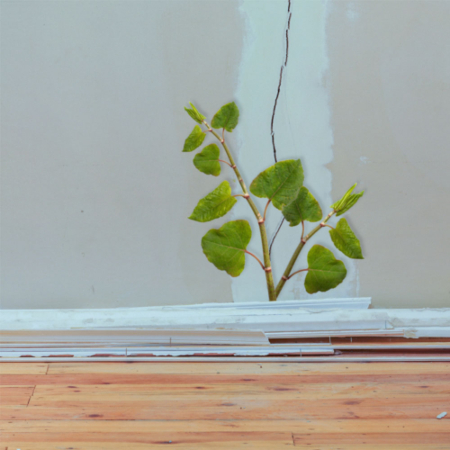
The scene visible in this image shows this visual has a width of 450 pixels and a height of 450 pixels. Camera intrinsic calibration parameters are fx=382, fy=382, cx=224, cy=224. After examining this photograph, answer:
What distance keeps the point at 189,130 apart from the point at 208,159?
157mm

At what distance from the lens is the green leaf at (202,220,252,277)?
91 centimetres

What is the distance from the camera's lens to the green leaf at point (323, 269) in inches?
35.4

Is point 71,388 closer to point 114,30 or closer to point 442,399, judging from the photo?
point 442,399

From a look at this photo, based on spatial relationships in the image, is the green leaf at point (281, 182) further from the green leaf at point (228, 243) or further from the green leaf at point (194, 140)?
the green leaf at point (194, 140)

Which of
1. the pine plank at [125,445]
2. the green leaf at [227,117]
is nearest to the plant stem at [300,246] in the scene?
the green leaf at [227,117]

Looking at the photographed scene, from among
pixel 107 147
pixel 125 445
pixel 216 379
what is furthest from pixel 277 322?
pixel 107 147

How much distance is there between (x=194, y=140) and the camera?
3.28 ft

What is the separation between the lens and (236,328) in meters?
0.89

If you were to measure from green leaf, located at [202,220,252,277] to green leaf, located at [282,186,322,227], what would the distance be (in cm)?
11

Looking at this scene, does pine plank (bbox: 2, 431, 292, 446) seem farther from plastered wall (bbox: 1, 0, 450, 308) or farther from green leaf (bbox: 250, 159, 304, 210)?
plastered wall (bbox: 1, 0, 450, 308)

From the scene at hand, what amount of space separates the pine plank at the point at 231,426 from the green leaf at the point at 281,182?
1.54 ft

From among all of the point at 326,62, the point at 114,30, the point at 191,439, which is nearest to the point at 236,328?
the point at 191,439

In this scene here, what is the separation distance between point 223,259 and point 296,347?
0.26 meters

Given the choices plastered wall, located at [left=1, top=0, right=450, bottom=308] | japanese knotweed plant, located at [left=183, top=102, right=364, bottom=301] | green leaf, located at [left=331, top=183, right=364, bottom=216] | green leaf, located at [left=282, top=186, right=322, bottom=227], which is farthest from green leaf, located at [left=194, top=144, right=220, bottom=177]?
green leaf, located at [left=331, top=183, right=364, bottom=216]
